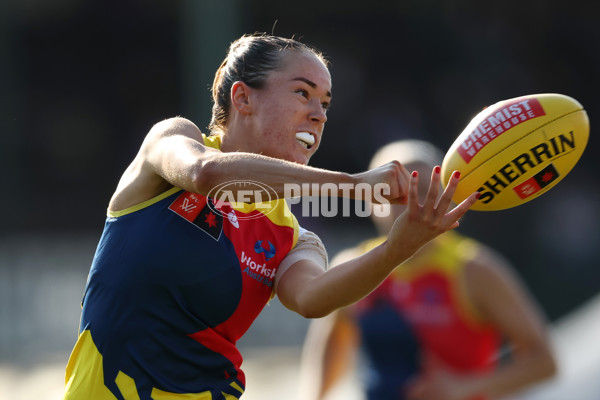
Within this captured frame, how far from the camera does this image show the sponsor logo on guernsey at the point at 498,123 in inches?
A: 118

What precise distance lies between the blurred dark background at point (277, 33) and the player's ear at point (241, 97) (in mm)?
10465

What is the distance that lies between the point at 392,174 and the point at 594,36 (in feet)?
48.3

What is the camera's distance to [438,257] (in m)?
4.97

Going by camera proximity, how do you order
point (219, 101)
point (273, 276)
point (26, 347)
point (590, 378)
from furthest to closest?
1. point (26, 347)
2. point (590, 378)
3. point (219, 101)
4. point (273, 276)

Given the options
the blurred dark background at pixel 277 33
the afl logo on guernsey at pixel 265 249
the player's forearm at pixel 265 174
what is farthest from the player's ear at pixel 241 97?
the blurred dark background at pixel 277 33

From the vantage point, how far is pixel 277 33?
1586cm

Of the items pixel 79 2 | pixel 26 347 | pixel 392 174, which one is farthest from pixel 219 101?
pixel 79 2

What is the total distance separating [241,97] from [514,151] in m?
1.12

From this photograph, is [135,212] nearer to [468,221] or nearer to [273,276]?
[273,276]

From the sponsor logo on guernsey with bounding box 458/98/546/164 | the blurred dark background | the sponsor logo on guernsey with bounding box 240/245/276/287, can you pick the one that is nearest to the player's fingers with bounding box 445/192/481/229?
the sponsor logo on guernsey with bounding box 458/98/546/164

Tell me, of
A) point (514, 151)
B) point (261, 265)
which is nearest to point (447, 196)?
point (514, 151)

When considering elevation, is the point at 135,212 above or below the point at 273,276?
above

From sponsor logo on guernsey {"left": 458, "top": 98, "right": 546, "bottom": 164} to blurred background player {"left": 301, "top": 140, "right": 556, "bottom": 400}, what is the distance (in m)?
1.64

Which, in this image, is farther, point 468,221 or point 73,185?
point 73,185
